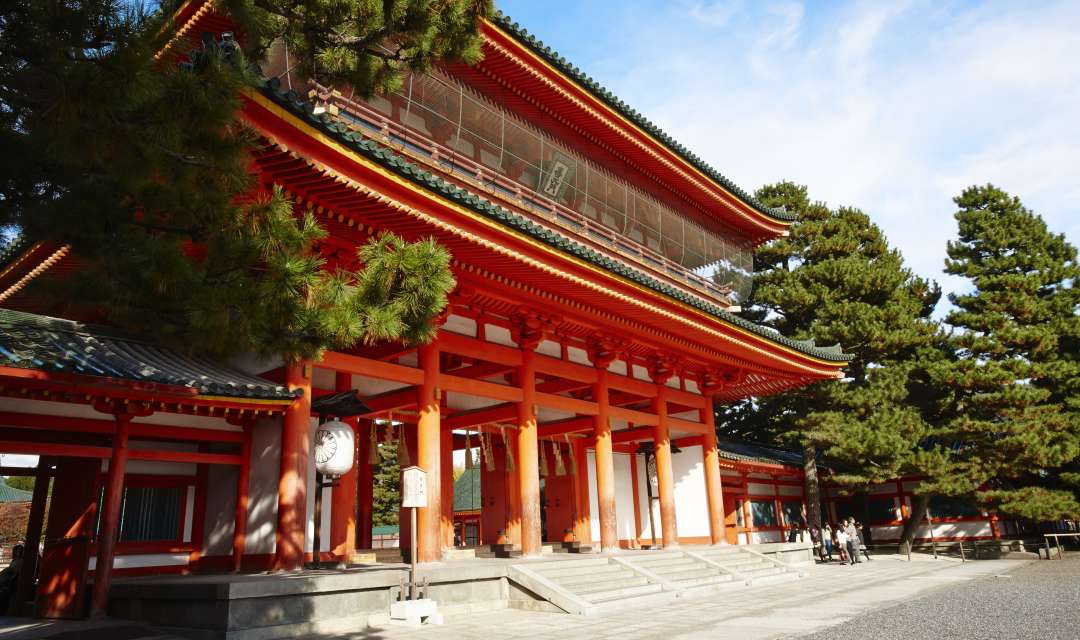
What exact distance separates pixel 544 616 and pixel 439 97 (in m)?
8.90

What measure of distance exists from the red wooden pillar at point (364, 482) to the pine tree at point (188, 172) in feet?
25.8

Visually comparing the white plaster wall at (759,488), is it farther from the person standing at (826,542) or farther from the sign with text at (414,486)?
the sign with text at (414,486)

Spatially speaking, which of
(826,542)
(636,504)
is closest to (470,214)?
(636,504)

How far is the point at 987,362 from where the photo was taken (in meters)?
23.2

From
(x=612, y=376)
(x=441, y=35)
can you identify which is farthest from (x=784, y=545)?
(x=441, y=35)

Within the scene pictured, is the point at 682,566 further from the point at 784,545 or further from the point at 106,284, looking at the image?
the point at 106,284

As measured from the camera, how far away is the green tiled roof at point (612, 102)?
12484mm

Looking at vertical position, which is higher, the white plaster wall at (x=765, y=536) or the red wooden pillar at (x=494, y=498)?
the red wooden pillar at (x=494, y=498)

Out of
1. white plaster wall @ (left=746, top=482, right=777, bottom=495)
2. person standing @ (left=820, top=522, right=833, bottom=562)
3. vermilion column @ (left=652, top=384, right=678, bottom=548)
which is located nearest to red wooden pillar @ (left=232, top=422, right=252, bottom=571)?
vermilion column @ (left=652, top=384, right=678, bottom=548)

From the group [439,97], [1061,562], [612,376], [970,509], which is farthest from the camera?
[970,509]

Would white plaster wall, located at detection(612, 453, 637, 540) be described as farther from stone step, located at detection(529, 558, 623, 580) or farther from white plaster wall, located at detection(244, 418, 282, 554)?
white plaster wall, located at detection(244, 418, 282, 554)

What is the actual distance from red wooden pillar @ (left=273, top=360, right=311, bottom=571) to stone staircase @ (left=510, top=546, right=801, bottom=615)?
3.44m

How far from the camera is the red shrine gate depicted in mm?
8539

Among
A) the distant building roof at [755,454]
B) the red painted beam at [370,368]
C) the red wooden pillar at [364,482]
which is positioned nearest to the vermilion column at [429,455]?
the red painted beam at [370,368]
